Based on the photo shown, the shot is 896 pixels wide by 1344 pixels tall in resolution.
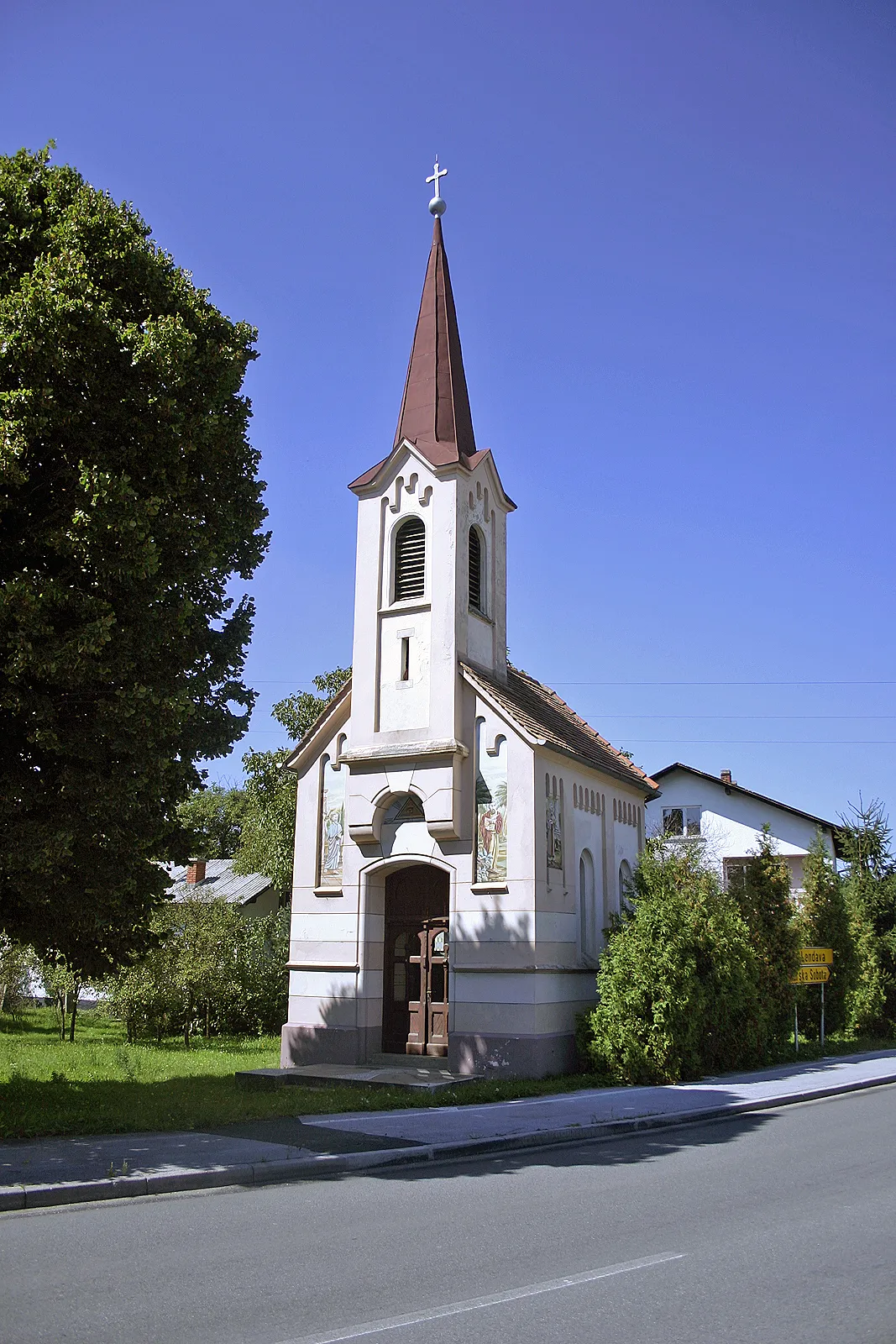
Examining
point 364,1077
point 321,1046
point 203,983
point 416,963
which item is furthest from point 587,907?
point 203,983

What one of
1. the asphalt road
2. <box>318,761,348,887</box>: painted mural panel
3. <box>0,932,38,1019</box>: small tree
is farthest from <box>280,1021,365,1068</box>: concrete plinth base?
<box>0,932,38,1019</box>: small tree

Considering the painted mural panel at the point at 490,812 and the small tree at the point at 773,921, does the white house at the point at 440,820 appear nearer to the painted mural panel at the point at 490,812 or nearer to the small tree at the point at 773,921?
the painted mural panel at the point at 490,812

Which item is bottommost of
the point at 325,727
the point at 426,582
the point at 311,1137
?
the point at 311,1137

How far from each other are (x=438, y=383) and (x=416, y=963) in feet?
40.3

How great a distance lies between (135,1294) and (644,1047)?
13.7 m

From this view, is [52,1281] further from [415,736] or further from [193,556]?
[415,736]

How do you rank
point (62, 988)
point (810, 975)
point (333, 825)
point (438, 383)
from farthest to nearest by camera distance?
point (62, 988) < point (810, 975) < point (438, 383) < point (333, 825)

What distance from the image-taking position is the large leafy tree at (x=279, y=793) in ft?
108

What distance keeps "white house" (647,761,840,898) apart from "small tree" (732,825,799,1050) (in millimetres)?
18671

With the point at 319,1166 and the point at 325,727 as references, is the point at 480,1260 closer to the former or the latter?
the point at 319,1166

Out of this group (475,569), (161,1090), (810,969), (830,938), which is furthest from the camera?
(830,938)

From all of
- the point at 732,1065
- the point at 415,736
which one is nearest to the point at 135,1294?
the point at 415,736

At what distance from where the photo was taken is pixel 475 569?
22.6 m

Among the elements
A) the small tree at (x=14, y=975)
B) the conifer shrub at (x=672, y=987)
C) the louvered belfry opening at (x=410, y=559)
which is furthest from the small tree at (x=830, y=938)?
the small tree at (x=14, y=975)
